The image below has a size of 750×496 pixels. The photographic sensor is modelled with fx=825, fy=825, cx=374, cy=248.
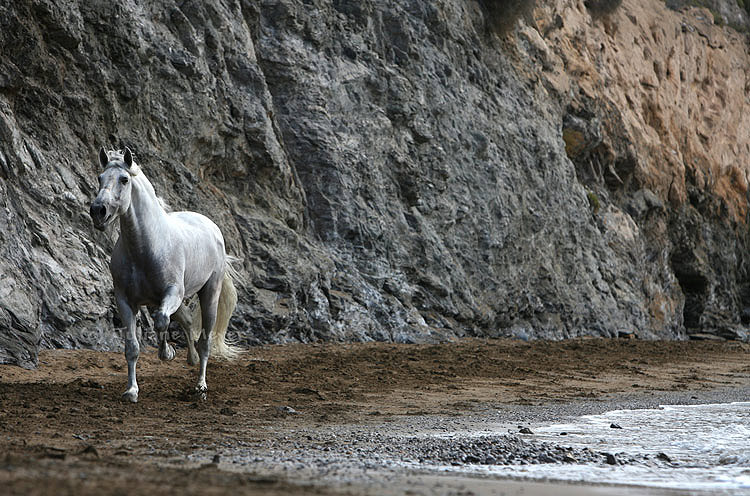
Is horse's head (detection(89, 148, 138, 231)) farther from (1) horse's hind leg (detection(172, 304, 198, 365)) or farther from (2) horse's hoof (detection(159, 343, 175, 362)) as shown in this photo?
(1) horse's hind leg (detection(172, 304, 198, 365))

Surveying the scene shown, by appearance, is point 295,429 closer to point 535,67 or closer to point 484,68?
point 484,68

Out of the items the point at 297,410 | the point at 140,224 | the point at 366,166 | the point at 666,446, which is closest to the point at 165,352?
the point at 140,224

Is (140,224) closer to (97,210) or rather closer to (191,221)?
(97,210)

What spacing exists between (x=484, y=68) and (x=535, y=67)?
2924mm

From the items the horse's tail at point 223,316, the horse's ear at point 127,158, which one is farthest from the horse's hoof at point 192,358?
the horse's ear at point 127,158

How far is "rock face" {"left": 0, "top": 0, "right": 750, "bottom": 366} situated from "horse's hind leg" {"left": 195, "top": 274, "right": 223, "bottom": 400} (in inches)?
72.7

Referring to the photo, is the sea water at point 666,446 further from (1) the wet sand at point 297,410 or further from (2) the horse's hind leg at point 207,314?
(2) the horse's hind leg at point 207,314

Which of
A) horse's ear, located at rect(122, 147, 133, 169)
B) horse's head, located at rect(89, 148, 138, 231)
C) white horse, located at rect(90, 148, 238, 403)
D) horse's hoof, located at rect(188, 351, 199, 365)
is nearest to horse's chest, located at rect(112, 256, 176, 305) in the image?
white horse, located at rect(90, 148, 238, 403)

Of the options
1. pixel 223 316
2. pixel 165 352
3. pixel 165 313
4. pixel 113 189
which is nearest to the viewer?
pixel 113 189

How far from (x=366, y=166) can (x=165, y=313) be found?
459 inches

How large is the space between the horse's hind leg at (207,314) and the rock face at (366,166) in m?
1.85

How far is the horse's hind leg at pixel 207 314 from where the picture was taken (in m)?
8.25

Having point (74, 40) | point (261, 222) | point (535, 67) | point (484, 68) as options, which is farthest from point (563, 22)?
point (74, 40)

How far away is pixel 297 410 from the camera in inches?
284
